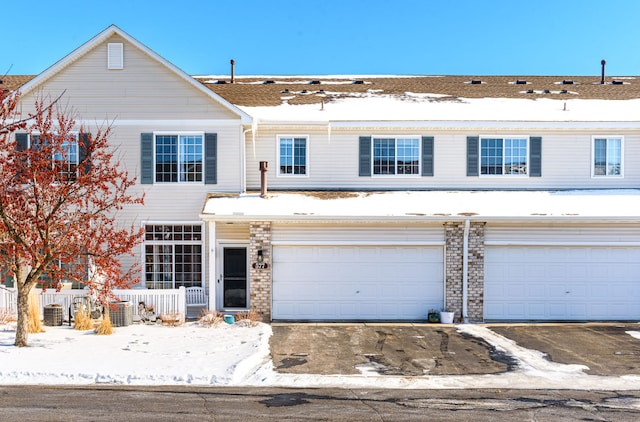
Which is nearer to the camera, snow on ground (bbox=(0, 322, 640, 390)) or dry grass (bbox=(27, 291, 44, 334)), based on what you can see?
snow on ground (bbox=(0, 322, 640, 390))

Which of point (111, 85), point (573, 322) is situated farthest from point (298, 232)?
point (573, 322)

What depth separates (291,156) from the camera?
17.4m

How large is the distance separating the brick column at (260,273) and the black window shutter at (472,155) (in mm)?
6766

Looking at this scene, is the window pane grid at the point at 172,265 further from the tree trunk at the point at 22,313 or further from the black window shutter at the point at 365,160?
the black window shutter at the point at 365,160

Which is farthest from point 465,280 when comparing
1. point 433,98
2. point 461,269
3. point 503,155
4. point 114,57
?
point 114,57

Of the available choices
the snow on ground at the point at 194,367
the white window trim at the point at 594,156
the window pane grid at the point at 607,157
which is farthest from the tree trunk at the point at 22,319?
the window pane grid at the point at 607,157

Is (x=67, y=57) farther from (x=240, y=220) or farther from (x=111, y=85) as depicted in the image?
(x=240, y=220)

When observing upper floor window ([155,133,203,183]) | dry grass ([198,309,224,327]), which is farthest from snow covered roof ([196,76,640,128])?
dry grass ([198,309,224,327])

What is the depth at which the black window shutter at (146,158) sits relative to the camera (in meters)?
16.2

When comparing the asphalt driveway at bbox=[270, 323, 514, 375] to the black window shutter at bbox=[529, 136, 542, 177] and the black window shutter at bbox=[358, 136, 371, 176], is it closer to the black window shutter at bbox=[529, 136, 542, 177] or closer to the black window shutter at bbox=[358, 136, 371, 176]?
the black window shutter at bbox=[358, 136, 371, 176]

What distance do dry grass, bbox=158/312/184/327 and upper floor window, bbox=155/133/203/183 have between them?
4114 millimetres

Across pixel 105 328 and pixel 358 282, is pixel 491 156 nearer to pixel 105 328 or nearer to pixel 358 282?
pixel 358 282

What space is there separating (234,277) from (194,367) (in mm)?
6025

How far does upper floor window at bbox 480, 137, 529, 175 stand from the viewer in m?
17.4
